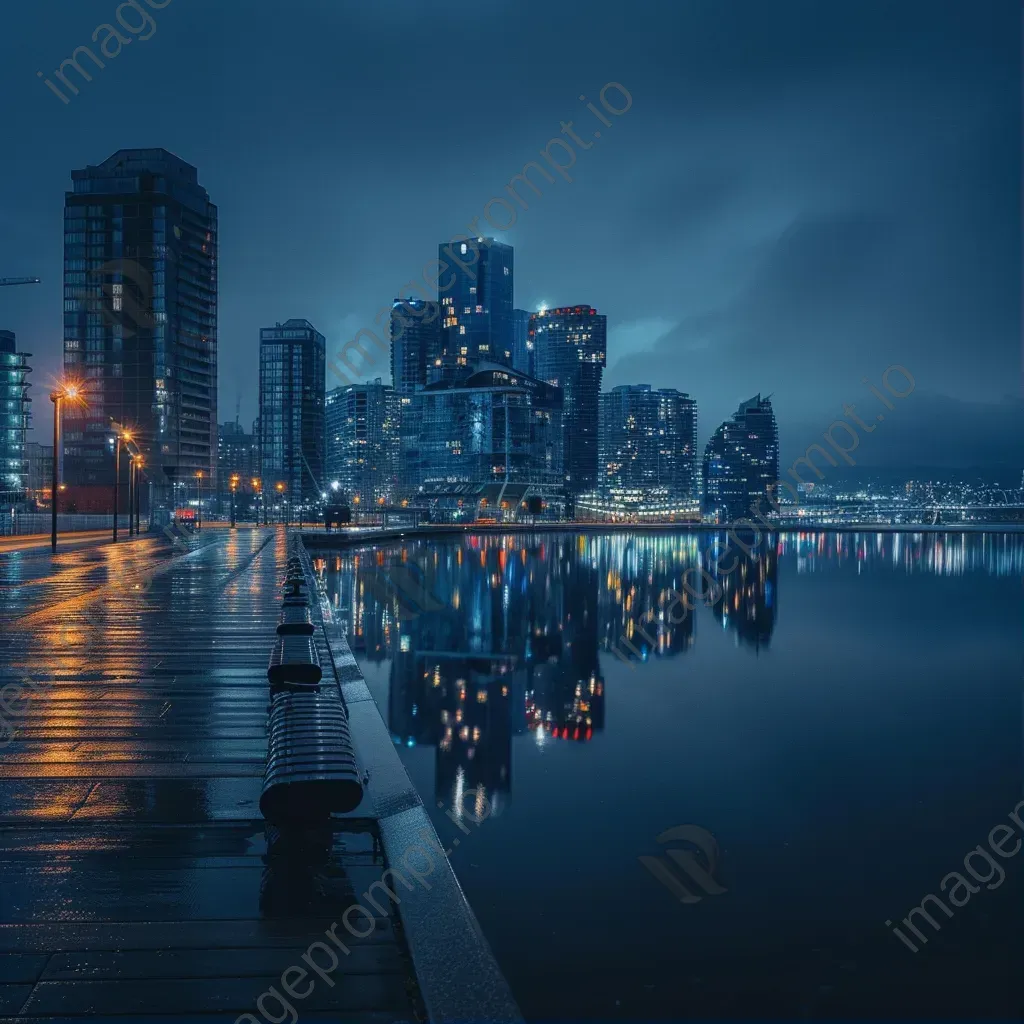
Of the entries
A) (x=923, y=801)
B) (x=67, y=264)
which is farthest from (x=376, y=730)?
(x=67, y=264)

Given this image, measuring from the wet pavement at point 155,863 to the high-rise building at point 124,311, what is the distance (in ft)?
474

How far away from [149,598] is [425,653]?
24.6ft

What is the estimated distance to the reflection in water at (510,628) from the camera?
14570 mm

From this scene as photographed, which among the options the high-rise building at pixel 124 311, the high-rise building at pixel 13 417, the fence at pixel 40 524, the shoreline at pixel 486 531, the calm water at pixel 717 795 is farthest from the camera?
the high-rise building at pixel 124 311

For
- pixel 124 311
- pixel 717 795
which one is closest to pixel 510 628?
pixel 717 795

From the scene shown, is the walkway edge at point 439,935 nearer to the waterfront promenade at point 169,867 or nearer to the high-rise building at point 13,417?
the waterfront promenade at point 169,867

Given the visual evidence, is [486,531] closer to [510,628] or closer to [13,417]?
[510,628]

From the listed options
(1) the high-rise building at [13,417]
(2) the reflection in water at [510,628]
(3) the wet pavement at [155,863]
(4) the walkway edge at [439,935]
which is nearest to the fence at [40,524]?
(2) the reflection in water at [510,628]

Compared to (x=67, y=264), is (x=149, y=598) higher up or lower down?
lower down

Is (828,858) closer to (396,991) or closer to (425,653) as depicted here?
(396,991)

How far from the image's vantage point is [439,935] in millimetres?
4238

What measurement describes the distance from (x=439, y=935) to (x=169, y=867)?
1.80m

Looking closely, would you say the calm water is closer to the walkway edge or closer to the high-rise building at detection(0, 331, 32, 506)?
the walkway edge

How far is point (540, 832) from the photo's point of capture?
949 centimetres
